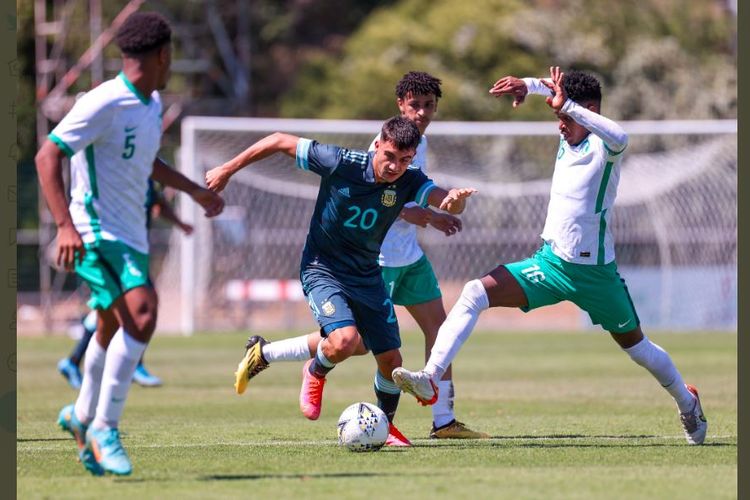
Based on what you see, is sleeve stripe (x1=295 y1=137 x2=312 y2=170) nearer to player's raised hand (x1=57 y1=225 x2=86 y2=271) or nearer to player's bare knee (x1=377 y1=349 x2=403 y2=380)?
player's bare knee (x1=377 y1=349 x2=403 y2=380)

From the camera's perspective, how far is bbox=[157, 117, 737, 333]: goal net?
27375 millimetres

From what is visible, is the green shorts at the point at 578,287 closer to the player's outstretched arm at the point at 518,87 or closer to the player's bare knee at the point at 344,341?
the player's outstretched arm at the point at 518,87

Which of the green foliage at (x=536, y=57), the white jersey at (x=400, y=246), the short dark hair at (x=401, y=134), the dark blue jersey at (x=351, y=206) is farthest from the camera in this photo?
the green foliage at (x=536, y=57)

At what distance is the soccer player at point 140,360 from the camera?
12.8 metres

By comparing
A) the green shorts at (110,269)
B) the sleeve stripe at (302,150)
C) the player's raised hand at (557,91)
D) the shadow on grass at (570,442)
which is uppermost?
the player's raised hand at (557,91)

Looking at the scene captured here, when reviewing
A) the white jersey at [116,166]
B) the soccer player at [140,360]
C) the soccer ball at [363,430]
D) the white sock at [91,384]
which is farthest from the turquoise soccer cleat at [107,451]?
the soccer player at [140,360]

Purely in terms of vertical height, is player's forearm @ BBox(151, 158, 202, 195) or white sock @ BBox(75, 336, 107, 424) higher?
player's forearm @ BBox(151, 158, 202, 195)

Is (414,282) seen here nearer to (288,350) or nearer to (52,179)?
(288,350)

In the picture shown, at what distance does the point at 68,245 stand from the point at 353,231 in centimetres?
249

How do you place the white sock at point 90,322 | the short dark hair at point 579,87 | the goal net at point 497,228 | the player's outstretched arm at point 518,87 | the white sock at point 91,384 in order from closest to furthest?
the white sock at point 91,384 < the player's outstretched arm at point 518,87 < the short dark hair at point 579,87 < the white sock at point 90,322 < the goal net at point 497,228

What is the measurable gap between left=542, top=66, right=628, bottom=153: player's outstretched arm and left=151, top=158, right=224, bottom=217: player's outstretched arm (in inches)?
94.6

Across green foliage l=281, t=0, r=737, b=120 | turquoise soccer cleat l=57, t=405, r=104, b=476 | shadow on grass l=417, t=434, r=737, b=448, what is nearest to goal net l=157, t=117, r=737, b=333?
green foliage l=281, t=0, r=737, b=120

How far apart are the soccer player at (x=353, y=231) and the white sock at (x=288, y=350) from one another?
0.26 m

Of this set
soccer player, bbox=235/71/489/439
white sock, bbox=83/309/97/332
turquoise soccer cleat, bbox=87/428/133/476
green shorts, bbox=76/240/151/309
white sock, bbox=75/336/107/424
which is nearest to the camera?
turquoise soccer cleat, bbox=87/428/133/476
